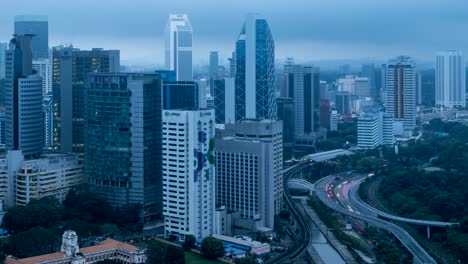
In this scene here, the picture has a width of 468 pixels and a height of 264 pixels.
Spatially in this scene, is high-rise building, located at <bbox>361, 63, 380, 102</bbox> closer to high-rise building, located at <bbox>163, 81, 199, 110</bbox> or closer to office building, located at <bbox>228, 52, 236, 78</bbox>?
office building, located at <bbox>228, 52, 236, 78</bbox>

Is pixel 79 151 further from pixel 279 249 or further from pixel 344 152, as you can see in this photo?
pixel 344 152

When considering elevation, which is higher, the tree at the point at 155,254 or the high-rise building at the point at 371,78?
the high-rise building at the point at 371,78

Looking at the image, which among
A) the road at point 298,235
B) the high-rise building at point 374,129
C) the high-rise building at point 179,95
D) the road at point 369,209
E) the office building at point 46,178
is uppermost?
the high-rise building at point 179,95

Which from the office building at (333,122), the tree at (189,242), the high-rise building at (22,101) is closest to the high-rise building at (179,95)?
the tree at (189,242)

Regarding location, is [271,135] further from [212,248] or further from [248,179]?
[212,248]

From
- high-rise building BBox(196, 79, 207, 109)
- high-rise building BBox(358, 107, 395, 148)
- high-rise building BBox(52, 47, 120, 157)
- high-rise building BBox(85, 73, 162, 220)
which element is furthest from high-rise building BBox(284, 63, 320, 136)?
high-rise building BBox(85, 73, 162, 220)

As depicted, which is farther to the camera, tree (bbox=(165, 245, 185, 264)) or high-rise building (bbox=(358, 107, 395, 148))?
high-rise building (bbox=(358, 107, 395, 148))

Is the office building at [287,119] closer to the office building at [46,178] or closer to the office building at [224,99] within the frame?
the office building at [224,99]
